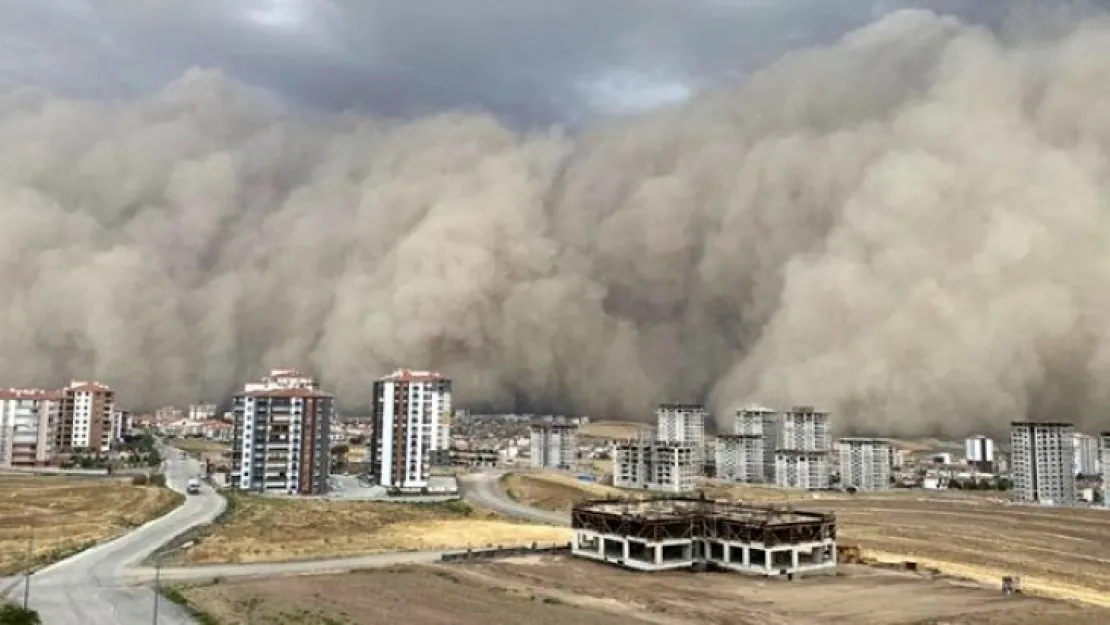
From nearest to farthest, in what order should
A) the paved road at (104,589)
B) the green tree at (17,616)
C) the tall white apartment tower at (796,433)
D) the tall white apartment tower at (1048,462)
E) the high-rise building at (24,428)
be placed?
the green tree at (17,616) → the paved road at (104,589) → the tall white apartment tower at (1048,462) → the high-rise building at (24,428) → the tall white apartment tower at (796,433)

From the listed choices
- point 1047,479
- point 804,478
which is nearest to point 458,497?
point 804,478

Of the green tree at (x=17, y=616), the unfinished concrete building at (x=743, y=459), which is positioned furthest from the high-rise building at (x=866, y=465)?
the green tree at (x=17, y=616)

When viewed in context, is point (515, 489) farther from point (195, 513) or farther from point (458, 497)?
point (195, 513)

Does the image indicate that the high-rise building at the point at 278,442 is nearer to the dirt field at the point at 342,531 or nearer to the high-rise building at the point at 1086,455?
the dirt field at the point at 342,531

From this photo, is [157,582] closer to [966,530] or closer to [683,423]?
[966,530]

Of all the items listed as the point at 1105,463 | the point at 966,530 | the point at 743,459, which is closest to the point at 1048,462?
the point at 1105,463

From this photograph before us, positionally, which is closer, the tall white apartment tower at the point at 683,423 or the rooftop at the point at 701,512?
the rooftop at the point at 701,512
